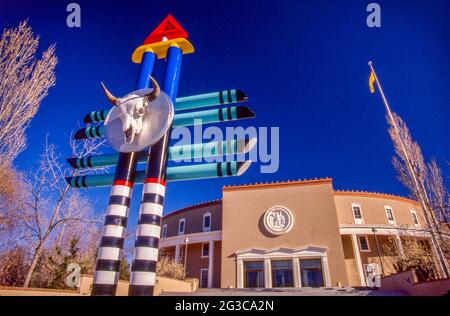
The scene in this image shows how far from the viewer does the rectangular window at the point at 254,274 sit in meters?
20.5

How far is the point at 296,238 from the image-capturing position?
2055 cm

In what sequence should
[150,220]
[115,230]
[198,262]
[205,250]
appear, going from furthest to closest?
[205,250] < [198,262] < [115,230] < [150,220]

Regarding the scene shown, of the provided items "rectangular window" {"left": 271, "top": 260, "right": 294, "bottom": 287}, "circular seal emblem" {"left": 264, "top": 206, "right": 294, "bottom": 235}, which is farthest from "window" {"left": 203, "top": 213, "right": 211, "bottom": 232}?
"rectangular window" {"left": 271, "top": 260, "right": 294, "bottom": 287}

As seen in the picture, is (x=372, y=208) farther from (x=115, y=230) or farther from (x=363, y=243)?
(x=115, y=230)

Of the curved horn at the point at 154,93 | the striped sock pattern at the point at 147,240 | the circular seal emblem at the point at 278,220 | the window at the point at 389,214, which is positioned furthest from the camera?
the window at the point at 389,214

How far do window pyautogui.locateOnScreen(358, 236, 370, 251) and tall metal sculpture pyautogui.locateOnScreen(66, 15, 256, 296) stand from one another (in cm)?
2197

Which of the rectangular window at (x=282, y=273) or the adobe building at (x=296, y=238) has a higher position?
the adobe building at (x=296, y=238)

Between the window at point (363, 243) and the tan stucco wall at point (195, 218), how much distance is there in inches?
499

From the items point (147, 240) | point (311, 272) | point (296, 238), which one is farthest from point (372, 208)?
point (147, 240)

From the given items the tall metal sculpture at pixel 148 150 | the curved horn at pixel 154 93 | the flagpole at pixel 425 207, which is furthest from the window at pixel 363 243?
the curved horn at pixel 154 93

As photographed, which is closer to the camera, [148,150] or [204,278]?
[148,150]

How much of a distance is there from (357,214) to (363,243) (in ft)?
8.53

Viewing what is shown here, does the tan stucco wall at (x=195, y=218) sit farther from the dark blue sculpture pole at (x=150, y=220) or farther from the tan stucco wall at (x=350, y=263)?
the dark blue sculpture pole at (x=150, y=220)

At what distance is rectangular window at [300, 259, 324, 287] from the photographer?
19.3 m
